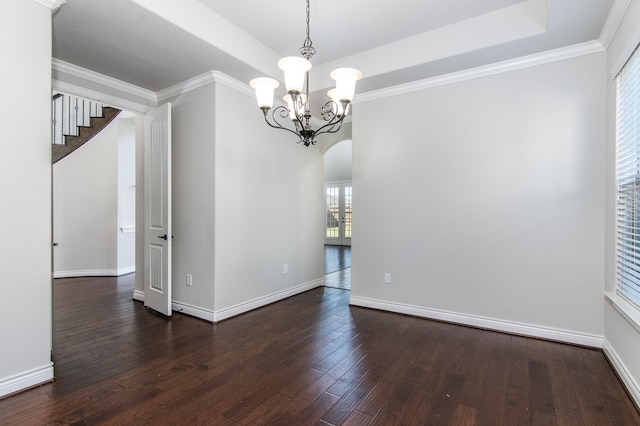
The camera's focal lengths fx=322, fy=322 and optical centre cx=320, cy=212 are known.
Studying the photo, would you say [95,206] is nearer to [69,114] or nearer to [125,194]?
[125,194]

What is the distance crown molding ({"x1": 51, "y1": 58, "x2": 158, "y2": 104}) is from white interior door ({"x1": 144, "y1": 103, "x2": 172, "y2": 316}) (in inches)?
10.8

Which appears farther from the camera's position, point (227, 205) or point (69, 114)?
point (69, 114)

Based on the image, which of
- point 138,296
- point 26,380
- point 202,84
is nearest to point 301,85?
point 202,84

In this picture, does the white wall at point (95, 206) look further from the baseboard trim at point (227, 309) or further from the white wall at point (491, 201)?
the white wall at point (491, 201)

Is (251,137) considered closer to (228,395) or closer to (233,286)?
(233,286)

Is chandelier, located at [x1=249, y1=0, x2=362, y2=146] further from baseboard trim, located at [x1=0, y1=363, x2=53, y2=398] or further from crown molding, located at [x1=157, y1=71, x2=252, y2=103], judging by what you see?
baseboard trim, located at [x1=0, y1=363, x2=53, y2=398]

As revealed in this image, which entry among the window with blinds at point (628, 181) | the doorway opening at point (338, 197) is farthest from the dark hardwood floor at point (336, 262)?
the window with blinds at point (628, 181)

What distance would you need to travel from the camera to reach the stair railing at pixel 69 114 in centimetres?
569

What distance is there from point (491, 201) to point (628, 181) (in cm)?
109

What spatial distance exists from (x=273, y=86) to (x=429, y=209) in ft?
7.20

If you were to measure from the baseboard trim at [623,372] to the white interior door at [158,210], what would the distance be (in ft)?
13.3

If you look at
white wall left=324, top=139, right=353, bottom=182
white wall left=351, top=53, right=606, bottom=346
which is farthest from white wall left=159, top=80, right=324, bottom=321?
white wall left=324, top=139, right=353, bottom=182

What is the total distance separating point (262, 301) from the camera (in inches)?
162

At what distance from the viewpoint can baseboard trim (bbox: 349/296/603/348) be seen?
292cm
